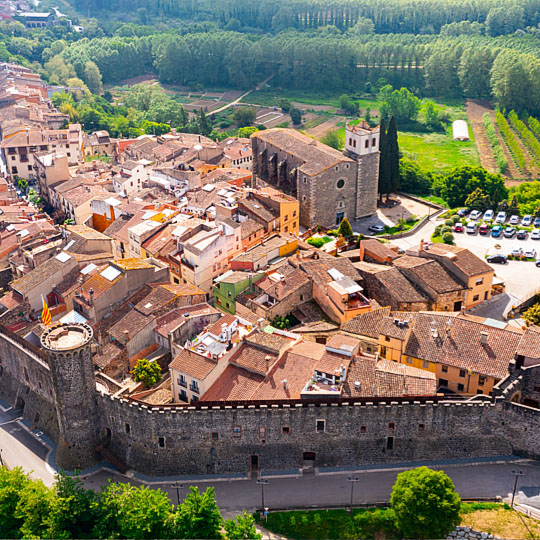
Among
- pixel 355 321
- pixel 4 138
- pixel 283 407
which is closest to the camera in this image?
pixel 283 407

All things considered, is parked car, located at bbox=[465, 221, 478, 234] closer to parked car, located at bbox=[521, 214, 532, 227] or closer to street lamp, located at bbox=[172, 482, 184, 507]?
parked car, located at bbox=[521, 214, 532, 227]

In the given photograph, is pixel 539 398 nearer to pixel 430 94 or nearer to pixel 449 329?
pixel 449 329

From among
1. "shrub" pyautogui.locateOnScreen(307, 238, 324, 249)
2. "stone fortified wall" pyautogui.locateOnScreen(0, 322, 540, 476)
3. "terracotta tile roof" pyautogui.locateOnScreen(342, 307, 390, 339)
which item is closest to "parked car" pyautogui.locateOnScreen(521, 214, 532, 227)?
"shrub" pyautogui.locateOnScreen(307, 238, 324, 249)

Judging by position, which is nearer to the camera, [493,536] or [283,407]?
[493,536]

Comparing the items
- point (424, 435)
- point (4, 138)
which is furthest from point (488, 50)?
point (424, 435)

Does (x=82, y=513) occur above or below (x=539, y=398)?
below

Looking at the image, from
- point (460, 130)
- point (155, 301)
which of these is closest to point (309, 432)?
point (155, 301)

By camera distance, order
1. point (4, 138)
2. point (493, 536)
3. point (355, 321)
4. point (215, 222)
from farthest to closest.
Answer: point (4, 138)
point (215, 222)
point (355, 321)
point (493, 536)
